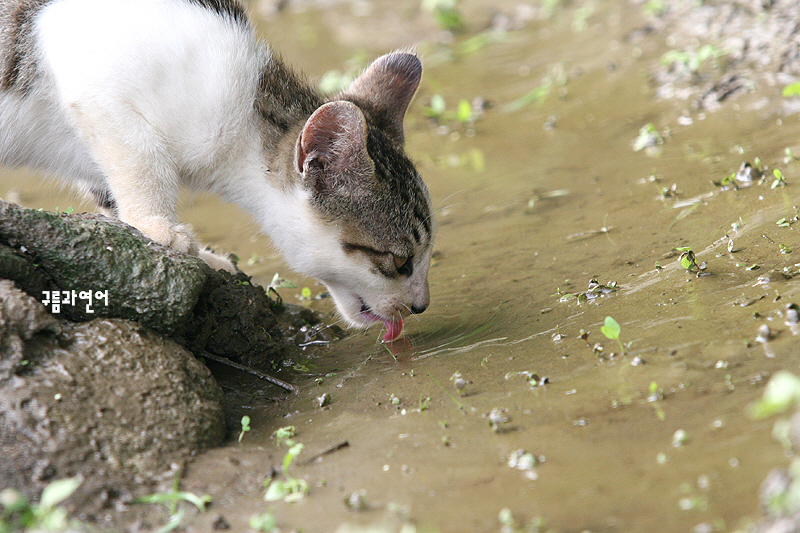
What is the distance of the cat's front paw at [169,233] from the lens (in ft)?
11.2

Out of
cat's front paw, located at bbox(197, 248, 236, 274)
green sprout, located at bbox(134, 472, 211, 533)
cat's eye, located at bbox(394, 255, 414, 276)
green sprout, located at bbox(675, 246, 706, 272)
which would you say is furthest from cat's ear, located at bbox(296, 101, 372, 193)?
green sprout, located at bbox(134, 472, 211, 533)

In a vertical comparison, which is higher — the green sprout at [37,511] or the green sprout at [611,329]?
the green sprout at [37,511]

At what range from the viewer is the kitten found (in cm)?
361

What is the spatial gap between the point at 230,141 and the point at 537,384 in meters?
2.06

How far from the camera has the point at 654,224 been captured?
165 inches

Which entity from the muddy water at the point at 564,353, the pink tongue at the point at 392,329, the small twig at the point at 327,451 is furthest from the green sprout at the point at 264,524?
the pink tongue at the point at 392,329

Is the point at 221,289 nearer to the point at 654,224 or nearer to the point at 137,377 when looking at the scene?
the point at 137,377

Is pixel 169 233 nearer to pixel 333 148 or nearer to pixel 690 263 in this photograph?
pixel 333 148

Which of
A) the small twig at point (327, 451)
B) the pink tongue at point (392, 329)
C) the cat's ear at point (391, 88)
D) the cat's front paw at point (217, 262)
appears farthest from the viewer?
the cat's ear at point (391, 88)

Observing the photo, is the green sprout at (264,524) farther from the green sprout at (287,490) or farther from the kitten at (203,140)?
the kitten at (203,140)

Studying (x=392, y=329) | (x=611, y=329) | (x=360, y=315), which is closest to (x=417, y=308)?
(x=392, y=329)

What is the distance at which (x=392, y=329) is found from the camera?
3.73 meters

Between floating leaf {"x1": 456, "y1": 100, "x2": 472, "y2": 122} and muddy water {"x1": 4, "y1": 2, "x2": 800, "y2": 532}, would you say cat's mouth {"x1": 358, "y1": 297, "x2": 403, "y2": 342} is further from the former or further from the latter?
floating leaf {"x1": 456, "y1": 100, "x2": 472, "y2": 122}

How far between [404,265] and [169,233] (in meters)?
1.18
